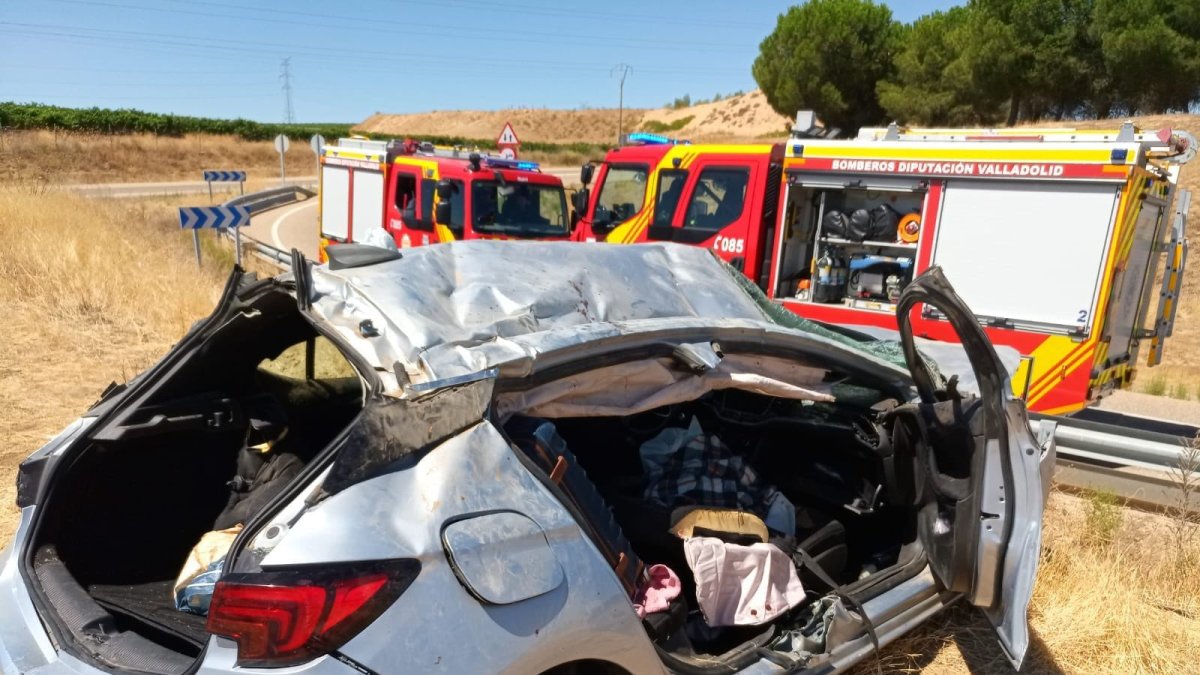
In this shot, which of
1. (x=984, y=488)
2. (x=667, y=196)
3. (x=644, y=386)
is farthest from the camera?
(x=667, y=196)

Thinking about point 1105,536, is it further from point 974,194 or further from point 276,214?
point 276,214

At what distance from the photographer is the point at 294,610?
1601mm

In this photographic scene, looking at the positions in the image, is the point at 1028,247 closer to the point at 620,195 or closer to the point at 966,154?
the point at 966,154

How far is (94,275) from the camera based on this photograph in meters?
A: 8.67

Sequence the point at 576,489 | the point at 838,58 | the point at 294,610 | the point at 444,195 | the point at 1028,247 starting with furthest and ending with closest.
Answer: the point at 838,58 < the point at 444,195 < the point at 1028,247 < the point at 576,489 < the point at 294,610

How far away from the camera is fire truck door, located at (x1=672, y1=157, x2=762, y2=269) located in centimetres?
845

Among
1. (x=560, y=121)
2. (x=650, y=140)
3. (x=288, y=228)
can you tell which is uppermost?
(x=560, y=121)

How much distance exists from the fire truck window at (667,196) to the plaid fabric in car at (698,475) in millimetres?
5684

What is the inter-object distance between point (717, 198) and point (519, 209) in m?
2.71

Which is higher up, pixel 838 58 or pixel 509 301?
pixel 838 58

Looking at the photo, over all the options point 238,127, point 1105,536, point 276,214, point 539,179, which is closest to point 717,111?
point 238,127

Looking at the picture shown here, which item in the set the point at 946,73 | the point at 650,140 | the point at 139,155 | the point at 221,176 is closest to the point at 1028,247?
the point at 650,140

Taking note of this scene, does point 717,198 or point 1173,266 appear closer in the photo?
point 1173,266

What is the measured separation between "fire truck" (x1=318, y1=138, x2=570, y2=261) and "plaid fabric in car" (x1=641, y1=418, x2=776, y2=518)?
21.0 feet
